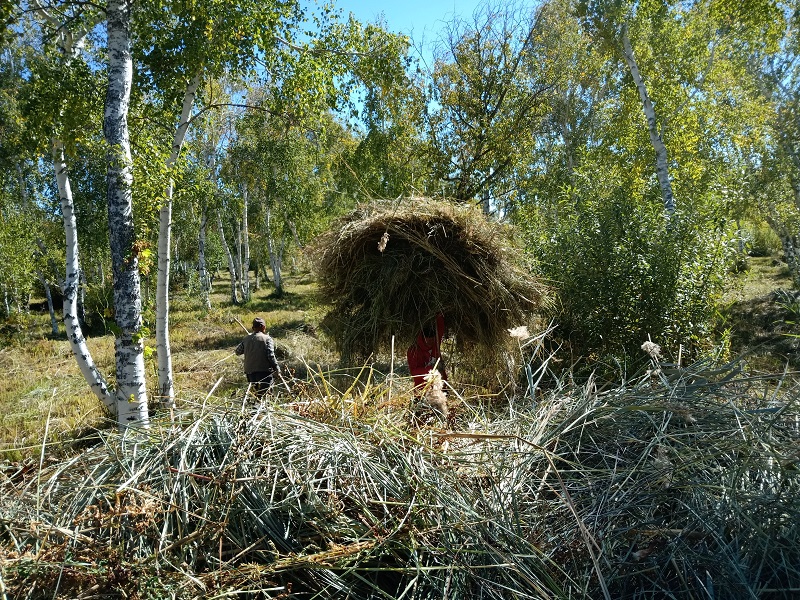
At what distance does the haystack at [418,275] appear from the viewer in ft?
15.1

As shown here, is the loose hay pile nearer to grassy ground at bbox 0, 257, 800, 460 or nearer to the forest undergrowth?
the forest undergrowth

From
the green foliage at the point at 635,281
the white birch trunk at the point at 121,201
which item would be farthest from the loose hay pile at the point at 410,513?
the green foliage at the point at 635,281

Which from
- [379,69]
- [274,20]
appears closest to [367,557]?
[274,20]

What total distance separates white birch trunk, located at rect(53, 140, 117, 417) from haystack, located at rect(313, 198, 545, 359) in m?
3.17

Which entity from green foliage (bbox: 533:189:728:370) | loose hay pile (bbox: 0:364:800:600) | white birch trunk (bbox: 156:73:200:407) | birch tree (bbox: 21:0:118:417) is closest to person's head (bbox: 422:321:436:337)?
green foliage (bbox: 533:189:728:370)

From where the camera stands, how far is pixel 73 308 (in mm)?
7043

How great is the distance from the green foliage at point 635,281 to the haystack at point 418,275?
3.92 feet

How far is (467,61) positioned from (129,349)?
24.4 ft

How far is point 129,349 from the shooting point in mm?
5488

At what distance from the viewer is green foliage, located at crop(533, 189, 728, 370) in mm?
5824

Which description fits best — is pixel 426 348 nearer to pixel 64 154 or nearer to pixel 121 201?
pixel 121 201

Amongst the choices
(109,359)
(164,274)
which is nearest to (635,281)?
(164,274)

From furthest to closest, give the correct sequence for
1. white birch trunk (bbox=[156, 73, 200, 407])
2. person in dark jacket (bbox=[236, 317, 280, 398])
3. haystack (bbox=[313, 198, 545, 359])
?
white birch trunk (bbox=[156, 73, 200, 407]) < person in dark jacket (bbox=[236, 317, 280, 398]) < haystack (bbox=[313, 198, 545, 359])

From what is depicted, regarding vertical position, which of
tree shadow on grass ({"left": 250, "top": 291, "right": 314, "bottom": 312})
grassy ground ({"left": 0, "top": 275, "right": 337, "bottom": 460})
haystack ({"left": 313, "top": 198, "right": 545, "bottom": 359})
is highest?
A: haystack ({"left": 313, "top": 198, "right": 545, "bottom": 359})
